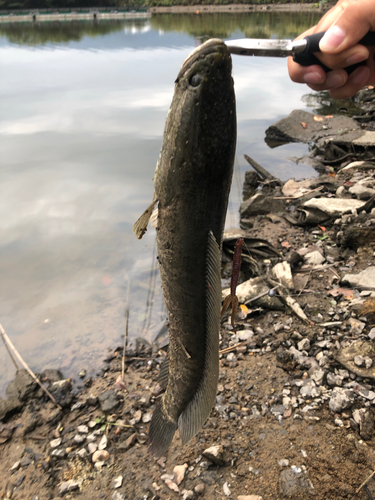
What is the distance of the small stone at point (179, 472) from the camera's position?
2.71 metres

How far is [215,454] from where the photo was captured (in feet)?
8.88

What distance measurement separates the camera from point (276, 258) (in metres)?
5.21

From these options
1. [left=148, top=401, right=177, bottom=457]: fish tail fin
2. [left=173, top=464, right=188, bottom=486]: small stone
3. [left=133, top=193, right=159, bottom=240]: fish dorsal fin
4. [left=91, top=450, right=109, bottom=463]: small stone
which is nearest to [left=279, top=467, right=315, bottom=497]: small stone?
[left=173, top=464, right=188, bottom=486]: small stone

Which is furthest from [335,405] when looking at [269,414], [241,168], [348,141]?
[348,141]

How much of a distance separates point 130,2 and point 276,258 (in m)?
57.7

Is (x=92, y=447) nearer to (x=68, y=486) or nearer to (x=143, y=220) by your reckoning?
(x=68, y=486)

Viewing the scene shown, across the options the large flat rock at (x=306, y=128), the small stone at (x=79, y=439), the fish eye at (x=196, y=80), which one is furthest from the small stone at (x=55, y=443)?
the large flat rock at (x=306, y=128)

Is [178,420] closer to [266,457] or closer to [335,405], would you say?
[266,457]

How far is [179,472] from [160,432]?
453 mm

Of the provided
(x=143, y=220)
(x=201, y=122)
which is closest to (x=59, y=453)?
(x=143, y=220)

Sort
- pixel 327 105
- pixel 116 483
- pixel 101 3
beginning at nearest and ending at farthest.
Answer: pixel 116 483
pixel 327 105
pixel 101 3

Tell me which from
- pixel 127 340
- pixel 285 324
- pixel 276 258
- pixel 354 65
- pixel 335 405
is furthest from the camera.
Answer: pixel 276 258

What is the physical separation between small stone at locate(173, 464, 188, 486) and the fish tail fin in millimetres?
320

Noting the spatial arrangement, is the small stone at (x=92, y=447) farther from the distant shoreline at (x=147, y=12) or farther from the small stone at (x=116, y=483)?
the distant shoreline at (x=147, y=12)
